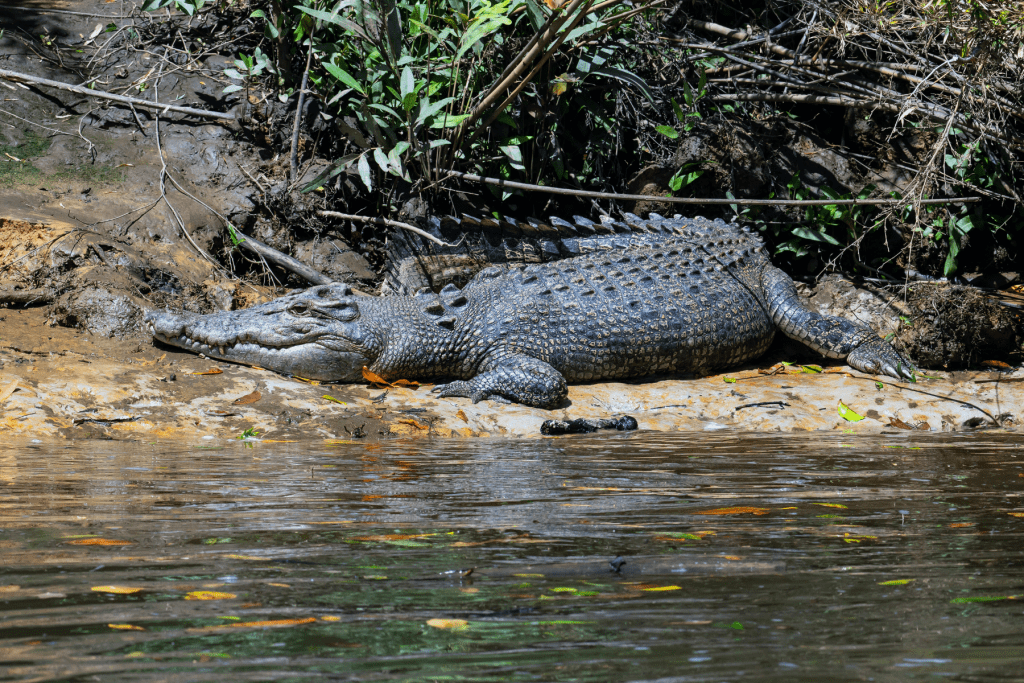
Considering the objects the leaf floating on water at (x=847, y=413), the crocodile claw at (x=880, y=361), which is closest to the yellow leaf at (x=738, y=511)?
the leaf floating on water at (x=847, y=413)

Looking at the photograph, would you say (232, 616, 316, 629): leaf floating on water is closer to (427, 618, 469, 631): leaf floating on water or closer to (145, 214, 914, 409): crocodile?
(427, 618, 469, 631): leaf floating on water

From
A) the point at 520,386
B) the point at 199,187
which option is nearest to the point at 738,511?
the point at 520,386

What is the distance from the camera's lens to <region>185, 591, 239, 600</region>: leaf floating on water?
163cm

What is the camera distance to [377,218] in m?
6.98

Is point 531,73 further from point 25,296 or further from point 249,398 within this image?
point 25,296

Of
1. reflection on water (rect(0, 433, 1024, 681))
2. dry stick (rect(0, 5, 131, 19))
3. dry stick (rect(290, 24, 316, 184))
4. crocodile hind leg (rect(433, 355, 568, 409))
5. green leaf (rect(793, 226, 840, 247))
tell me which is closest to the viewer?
reflection on water (rect(0, 433, 1024, 681))

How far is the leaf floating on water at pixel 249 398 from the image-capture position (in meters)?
5.12

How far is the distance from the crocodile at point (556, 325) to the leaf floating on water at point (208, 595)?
4131 millimetres

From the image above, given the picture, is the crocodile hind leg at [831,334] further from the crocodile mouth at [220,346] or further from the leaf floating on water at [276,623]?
the leaf floating on water at [276,623]

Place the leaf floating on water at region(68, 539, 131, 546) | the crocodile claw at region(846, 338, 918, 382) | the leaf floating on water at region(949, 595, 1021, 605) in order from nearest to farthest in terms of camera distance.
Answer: the leaf floating on water at region(949, 595, 1021, 605), the leaf floating on water at region(68, 539, 131, 546), the crocodile claw at region(846, 338, 918, 382)

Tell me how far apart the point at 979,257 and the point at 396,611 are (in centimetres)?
793

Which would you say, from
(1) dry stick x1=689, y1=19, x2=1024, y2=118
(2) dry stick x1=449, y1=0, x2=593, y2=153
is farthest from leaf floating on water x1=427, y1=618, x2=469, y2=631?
(1) dry stick x1=689, y1=19, x2=1024, y2=118

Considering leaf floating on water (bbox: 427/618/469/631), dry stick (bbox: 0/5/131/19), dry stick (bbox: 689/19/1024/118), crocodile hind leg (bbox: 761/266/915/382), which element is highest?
dry stick (bbox: 0/5/131/19)

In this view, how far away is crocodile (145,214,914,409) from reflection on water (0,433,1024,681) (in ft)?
8.40
